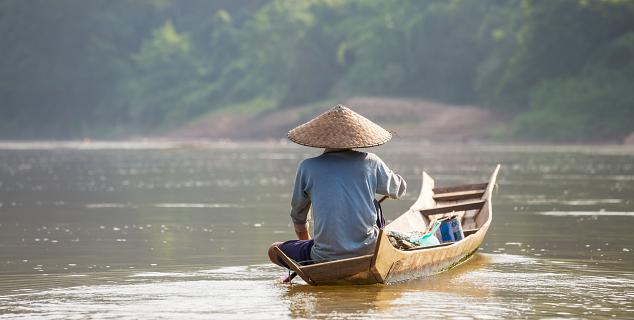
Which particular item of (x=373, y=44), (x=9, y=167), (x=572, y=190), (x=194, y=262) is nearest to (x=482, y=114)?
(x=373, y=44)

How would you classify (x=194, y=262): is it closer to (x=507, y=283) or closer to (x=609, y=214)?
(x=507, y=283)

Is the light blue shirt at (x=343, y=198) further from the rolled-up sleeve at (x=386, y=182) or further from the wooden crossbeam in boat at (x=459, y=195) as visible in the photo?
the wooden crossbeam in boat at (x=459, y=195)

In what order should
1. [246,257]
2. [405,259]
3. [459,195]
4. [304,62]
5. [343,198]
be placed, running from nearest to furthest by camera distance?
[343,198] → [405,259] → [246,257] → [459,195] → [304,62]

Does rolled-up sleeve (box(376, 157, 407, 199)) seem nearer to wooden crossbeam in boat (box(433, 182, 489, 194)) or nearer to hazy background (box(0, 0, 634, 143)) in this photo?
wooden crossbeam in boat (box(433, 182, 489, 194))

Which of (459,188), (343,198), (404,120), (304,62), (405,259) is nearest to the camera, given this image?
(343,198)

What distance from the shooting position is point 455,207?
595 inches

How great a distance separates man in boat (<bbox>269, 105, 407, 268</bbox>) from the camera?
1050cm

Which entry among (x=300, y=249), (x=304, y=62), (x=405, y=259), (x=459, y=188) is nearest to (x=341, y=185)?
(x=300, y=249)

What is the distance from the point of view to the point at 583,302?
9.94 m

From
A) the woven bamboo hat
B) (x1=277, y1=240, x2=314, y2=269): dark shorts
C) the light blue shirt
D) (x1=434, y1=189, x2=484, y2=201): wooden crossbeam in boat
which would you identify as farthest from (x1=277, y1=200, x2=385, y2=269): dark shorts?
(x1=434, y1=189, x2=484, y2=201): wooden crossbeam in boat

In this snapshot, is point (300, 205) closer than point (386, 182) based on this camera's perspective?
No

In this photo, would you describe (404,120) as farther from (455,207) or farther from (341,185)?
(341,185)

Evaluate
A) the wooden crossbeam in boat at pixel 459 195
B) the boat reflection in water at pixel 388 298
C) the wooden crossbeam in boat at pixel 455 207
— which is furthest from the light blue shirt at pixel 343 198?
the wooden crossbeam in boat at pixel 459 195

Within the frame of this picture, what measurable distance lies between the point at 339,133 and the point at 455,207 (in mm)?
4793
